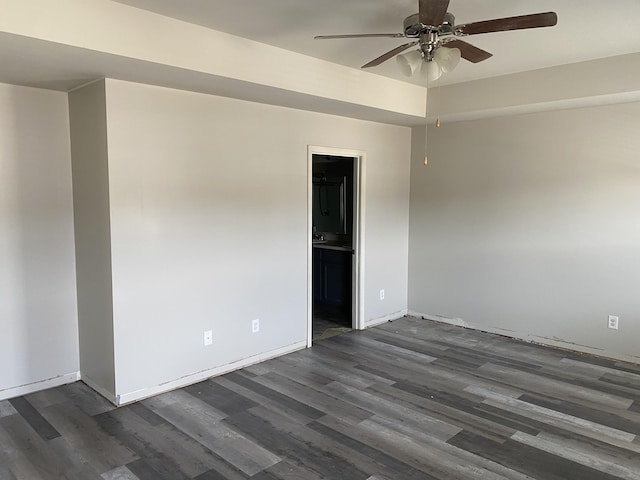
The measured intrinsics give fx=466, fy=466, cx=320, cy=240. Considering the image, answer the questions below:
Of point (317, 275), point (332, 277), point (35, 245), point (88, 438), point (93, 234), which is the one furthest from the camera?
point (317, 275)

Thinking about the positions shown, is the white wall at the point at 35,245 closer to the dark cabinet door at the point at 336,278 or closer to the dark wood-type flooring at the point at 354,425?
the dark wood-type flooring at the point at 354,425

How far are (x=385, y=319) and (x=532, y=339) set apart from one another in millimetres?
1612

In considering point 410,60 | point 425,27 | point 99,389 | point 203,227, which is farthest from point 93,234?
point 425,27

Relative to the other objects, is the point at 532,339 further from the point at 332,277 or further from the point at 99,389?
the point at 99,389

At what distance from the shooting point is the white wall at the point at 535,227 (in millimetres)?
4238

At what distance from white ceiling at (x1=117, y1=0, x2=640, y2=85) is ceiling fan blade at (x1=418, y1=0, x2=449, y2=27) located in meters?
0.43

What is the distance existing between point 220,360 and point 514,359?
8.85 feet

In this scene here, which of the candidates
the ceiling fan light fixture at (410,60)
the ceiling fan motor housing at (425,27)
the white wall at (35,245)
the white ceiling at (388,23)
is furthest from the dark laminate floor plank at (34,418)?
the ceiling fan motor housing at (425,27)

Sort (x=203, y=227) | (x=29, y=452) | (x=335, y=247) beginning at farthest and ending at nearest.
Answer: (x=335, y=247) → (x=203, y=227) → (x=29, y=452)

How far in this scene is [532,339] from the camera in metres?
4.84

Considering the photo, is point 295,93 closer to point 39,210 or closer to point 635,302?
point 39,210

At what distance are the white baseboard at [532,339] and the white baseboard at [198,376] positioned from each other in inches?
71.9

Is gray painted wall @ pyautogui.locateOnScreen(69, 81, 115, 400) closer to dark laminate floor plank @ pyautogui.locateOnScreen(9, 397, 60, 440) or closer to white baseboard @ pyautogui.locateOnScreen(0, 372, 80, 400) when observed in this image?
white baseboard @ pyautogui.locateOnScreen(0, 372, 80, 400)

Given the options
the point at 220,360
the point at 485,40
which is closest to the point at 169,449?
the point at 220,360
